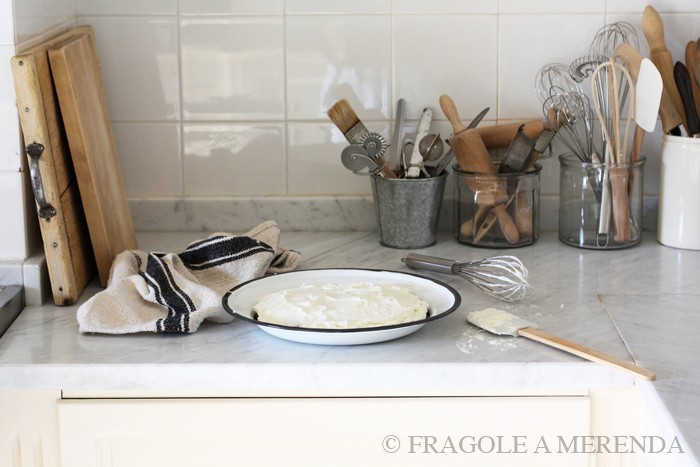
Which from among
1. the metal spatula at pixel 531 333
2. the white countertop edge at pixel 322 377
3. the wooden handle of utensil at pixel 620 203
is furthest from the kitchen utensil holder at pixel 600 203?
the white countertop edge at pixel 322 377

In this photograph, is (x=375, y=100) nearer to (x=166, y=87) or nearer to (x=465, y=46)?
(x=465, y=46)

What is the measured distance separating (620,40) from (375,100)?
0.42 meters

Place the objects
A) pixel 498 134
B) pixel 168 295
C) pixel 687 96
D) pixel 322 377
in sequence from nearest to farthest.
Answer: pixel 322 377 < pixel 168 295 < pixel 687 96 < pixel 498 134

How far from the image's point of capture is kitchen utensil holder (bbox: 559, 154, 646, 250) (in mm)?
1438

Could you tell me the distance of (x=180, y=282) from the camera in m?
1.19

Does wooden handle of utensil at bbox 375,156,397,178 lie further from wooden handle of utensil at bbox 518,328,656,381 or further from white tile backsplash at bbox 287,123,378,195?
wooden handle of utensil at bbox 518,328,656,381

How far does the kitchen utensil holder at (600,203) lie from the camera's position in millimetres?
1438

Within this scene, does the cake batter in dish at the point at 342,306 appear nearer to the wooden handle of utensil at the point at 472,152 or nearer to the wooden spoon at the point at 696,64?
the wooden handle of utensil at the point at 472,152

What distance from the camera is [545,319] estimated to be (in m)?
1.18

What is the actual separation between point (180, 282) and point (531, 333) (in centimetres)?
44

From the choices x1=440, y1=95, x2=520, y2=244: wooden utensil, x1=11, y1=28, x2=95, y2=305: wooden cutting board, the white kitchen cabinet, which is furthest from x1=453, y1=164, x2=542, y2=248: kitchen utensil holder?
the white kitchen cabinet

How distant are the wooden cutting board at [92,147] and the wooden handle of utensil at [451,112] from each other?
53 cm

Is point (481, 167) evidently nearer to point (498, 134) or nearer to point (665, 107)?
point (498, 134)

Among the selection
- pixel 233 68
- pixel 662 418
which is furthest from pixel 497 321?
pixel 233 68
